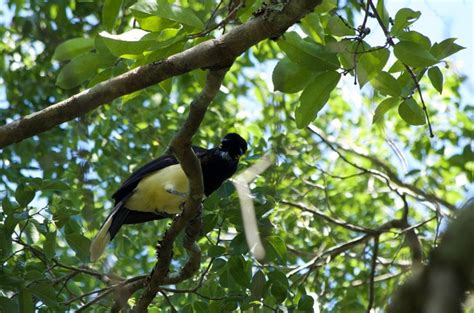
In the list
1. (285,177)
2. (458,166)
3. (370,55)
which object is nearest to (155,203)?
(285,177)

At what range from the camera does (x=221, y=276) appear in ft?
13.6

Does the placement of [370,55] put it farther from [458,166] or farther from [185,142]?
[458,166]

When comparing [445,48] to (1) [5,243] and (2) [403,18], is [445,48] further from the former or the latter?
(1) [5,243]

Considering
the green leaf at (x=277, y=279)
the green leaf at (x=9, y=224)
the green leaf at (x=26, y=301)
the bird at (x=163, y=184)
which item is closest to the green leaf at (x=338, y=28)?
the green leaf at (x=277, y=279)

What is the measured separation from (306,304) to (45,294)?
137cm

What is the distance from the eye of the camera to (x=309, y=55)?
10.9 ft

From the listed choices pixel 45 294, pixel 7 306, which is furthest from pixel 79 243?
pixel 7 306

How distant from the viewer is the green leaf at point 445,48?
131 inches

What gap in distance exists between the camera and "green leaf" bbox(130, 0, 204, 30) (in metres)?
3.23

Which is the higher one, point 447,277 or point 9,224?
point 9,224

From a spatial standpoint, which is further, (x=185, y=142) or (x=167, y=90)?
(x=167, y=90)

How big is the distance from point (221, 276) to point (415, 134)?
518 centimetres

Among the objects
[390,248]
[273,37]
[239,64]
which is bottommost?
[273,37]

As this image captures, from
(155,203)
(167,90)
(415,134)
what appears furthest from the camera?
(415,134)
